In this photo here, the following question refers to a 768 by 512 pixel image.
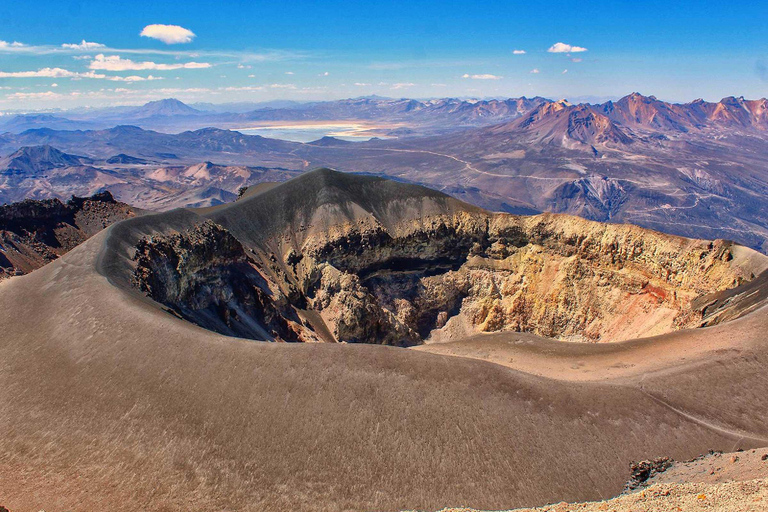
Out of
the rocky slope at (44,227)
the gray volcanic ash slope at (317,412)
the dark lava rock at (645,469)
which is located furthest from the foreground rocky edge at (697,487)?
the rocky slope at (44,227)

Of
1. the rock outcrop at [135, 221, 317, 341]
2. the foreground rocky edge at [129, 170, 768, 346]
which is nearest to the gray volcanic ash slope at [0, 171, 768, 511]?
the rock outcrop at [135, 221, 317, 341]

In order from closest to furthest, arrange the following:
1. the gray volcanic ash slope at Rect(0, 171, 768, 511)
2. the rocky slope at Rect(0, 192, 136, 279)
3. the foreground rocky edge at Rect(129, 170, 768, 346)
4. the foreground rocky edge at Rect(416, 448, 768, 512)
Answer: the foreground rocky edge at Rect(416, 448, 768, 512), the gray volcanic ash slope at Rect(0, 171, 768, 511), the foreground rocky edge at Rect(129, 170, 768, 346), the rocky slope at Rect(0, 192, 136, 279)

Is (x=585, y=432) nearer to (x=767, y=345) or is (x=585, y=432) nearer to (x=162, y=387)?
(x=767, y=345)

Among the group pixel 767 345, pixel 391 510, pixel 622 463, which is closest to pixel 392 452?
pixel 391 510

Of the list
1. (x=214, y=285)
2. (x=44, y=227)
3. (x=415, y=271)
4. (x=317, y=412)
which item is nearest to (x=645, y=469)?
(x=317, y=412)

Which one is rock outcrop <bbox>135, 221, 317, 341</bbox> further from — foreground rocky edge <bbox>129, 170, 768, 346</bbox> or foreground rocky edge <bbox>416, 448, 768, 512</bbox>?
foreground rocky edge <bbox>416, 448, 768, 512</bbox>

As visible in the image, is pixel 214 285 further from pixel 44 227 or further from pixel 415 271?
pixel 415 271
